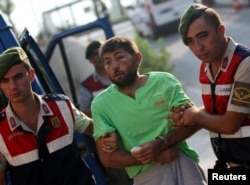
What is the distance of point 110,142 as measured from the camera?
2564 mm

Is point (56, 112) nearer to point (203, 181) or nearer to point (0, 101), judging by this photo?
point (0, 101)

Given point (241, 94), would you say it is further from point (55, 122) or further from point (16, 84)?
point (16, 84)

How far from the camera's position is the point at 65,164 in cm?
271

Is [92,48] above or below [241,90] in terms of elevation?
below

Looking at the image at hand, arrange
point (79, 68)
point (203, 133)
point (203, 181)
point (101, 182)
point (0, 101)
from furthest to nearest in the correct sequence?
point (79, 68) < point (203, 133) < point (101, 182) < point (0, 101) < point (203, 181)

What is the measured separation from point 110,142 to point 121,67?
1.37ft

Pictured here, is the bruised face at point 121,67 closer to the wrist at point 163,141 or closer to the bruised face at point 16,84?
the wrist at point 163,141

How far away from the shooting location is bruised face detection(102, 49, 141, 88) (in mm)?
2568

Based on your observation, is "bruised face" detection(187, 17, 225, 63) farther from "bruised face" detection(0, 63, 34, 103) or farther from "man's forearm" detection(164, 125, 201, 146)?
"bruised face" detection(0, 63, 34, 103)

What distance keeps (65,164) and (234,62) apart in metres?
1.12

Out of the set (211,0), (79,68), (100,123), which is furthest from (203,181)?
(211,0)

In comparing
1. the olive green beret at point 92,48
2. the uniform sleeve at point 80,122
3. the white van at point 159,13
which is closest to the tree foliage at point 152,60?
the olive green beret at point 92,48

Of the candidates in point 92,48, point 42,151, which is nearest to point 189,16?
point 42,151

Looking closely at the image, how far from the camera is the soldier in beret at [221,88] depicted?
92.5 inches
